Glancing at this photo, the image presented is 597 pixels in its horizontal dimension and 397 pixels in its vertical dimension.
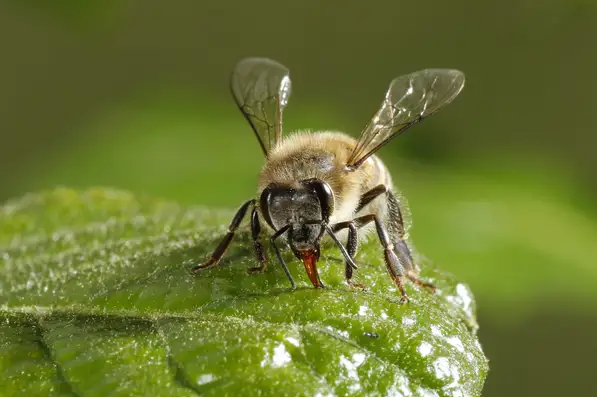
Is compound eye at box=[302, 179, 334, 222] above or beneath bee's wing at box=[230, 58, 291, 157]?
beneath

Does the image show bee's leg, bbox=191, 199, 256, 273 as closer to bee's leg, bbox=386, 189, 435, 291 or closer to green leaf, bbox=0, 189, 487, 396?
green leaf, bbox=0, 189, 487, 396

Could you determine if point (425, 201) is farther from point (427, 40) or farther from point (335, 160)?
point (427, 40)

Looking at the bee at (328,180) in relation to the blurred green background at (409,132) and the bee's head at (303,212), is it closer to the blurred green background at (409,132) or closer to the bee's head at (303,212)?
the bee's head at (303,212)

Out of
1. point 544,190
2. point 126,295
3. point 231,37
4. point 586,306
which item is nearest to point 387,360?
point 126,295

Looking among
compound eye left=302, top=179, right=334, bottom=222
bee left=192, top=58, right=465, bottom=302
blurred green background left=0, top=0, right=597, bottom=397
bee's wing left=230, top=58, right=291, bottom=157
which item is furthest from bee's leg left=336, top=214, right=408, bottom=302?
blurred green background left=0, top=0, right=597, bottom=397

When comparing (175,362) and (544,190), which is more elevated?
(175,362)

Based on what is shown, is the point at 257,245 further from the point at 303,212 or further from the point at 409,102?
the point at 409,102

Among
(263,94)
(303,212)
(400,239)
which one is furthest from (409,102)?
(303,212)
